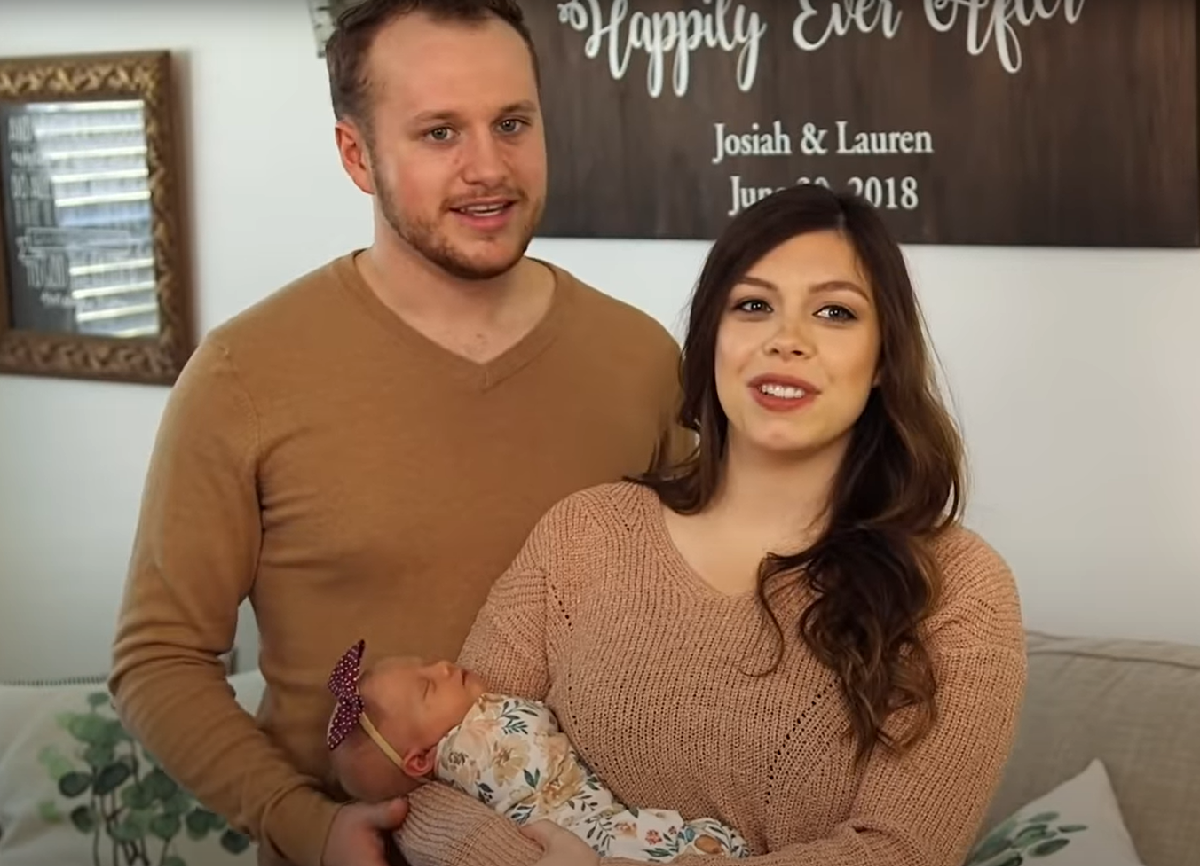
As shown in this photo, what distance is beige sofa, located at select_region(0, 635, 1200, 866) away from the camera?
192 cm

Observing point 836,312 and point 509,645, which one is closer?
point 836,312

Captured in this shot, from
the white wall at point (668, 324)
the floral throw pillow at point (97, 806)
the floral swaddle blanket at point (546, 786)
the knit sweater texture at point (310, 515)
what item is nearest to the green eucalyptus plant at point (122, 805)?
the floral throw pillow at point (97, 806)

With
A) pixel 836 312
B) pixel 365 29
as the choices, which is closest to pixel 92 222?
pixel 365 29

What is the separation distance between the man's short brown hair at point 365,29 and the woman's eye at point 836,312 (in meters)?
0.49

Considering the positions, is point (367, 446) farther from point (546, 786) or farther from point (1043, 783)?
point (1043, 783)

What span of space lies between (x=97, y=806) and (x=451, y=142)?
1327 millimetres

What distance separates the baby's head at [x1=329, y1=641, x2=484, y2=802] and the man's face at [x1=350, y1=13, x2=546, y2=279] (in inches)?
16.7

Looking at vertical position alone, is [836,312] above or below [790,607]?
above

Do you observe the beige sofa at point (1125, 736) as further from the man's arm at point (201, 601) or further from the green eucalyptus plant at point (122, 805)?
the green eucalyptus plant at point (122, 805)

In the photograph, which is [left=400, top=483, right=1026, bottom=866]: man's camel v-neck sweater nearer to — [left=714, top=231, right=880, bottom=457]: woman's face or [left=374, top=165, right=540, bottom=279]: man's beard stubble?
[left=714, top=231, right=880, bottom=457]: woman's face

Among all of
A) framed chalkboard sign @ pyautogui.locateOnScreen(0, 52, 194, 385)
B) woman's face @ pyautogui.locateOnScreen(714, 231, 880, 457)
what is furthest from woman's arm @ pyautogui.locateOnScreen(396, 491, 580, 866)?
framed chalkboard sign @ pyautogui.locateOnScreen(0, 52, 194, 385)

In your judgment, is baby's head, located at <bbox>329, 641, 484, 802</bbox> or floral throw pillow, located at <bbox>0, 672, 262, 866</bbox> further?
floral throw pillow, located at <bbox>0, 672, 262, 866</bbox>

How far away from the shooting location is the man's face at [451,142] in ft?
5.75

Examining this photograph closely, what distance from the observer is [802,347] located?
60.5 inches
